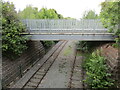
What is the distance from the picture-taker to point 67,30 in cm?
871

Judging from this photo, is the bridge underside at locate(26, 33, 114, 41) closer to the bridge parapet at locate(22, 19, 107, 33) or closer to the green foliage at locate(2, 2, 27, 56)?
the bridge parapet at locate(22, 19, 107, 33)

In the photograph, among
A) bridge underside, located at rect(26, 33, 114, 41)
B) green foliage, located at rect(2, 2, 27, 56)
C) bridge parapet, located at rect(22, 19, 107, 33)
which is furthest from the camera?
bridge parapet, located at rect(22, 19, 107, 33)

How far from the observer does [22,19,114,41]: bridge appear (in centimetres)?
846

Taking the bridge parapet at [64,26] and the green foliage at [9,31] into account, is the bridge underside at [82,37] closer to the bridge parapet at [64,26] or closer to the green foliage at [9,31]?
the bridge parapet at [64,26]

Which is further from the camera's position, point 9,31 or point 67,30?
point 67,30

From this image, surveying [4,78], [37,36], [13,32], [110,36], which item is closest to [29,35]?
[37,36]

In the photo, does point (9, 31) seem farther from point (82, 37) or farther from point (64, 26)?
point (82, 37)

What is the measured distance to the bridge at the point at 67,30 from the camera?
8.46 meters

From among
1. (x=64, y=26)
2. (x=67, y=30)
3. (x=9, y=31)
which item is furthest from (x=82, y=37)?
(x=9, y=31)

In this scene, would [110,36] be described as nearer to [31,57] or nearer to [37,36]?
[37,36]

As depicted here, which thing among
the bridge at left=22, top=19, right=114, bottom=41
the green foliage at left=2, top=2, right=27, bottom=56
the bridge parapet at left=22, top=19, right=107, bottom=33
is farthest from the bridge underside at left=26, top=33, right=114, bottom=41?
the green foliage at left=2, top=2, right=27, bottom=56

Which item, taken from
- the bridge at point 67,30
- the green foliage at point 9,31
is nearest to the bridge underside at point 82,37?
the bridge at point 67,30

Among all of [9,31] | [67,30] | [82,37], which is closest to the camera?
[9,31]

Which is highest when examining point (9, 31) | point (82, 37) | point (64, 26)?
point (64, 26)
